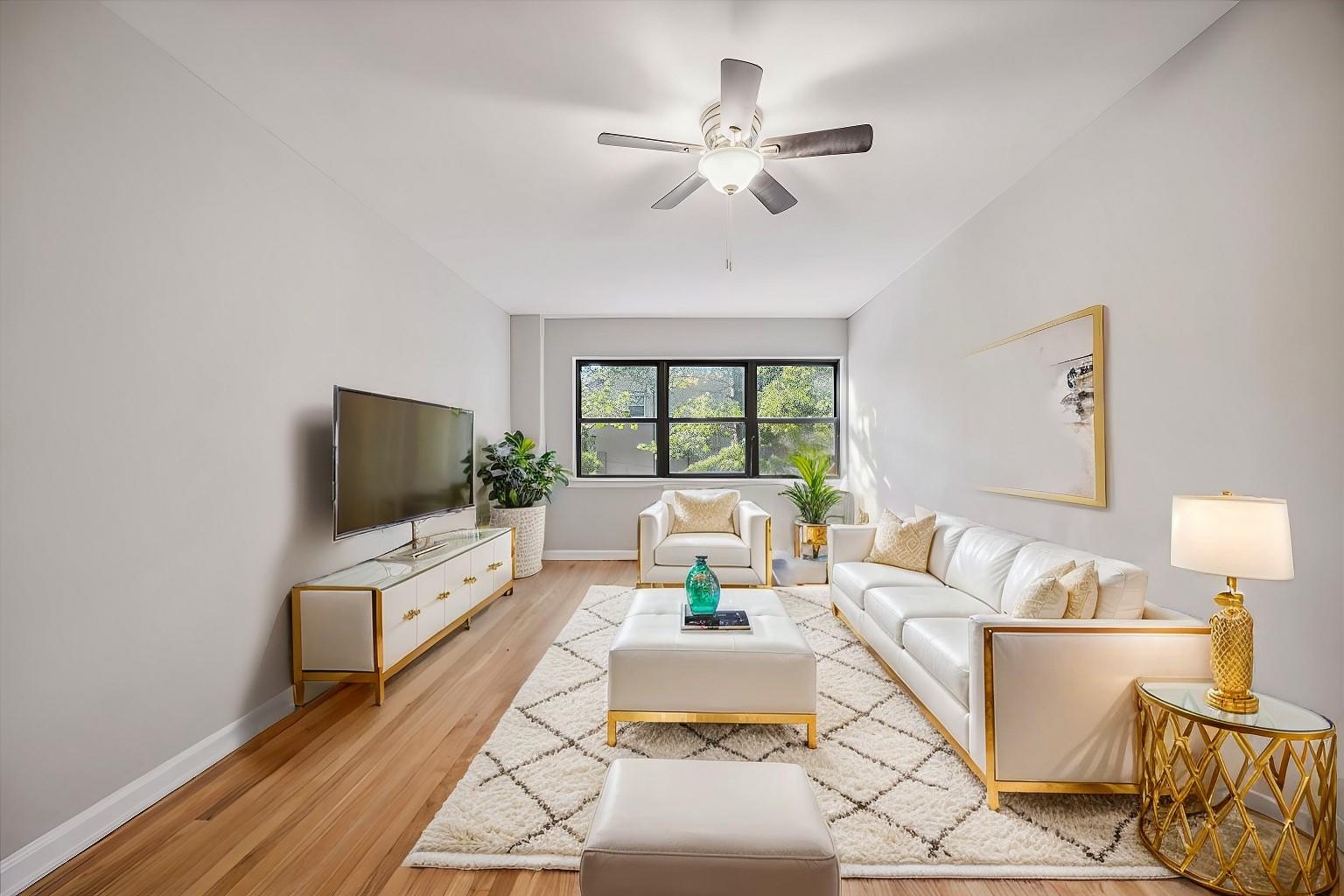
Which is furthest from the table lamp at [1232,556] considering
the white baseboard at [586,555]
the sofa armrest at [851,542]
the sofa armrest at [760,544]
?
the white baseboard at [586,555]

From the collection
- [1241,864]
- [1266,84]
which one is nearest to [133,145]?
[1266,84]

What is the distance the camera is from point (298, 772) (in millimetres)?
2344

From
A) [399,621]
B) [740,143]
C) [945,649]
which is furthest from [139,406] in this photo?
[945,649]

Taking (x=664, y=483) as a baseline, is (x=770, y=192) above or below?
above

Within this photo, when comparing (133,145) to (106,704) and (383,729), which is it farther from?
(383,729)

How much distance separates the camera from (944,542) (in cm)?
373

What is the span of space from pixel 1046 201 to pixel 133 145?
12.2ft

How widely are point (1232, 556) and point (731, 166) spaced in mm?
2003

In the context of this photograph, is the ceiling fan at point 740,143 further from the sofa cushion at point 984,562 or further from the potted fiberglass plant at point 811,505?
the potted fiberglass plant at point 811,505

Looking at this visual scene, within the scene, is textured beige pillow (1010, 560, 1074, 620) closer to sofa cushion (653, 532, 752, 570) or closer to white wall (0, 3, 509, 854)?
sofa cushion (653, 532, 752, 570)

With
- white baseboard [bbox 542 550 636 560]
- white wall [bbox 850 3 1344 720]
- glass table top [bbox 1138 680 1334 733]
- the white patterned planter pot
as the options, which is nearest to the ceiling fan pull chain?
white wall [bbox 850 3 1344 720]

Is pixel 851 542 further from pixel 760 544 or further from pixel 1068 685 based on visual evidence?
pixel 1068 685

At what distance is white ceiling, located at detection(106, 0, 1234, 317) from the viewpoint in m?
2.03

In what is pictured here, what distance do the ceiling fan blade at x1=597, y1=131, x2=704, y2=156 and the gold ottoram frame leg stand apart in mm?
2183
